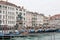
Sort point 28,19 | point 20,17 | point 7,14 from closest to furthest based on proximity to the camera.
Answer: point 7,14, point 20,17, point 28,19

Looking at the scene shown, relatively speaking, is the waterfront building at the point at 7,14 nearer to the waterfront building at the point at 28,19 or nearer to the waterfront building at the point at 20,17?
the waterfront building at the point at 20,17

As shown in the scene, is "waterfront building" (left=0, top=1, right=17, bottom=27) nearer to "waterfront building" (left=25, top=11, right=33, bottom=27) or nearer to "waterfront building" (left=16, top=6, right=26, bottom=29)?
"waterfront building" (left=16, top=6, right=26, bottom=29)

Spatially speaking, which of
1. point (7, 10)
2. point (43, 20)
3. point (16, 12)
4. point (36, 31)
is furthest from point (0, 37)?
point (43, 20)

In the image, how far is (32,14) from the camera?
24.1 m

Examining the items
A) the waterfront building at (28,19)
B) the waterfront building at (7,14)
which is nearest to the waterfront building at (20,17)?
the waterfront building at (7,14)

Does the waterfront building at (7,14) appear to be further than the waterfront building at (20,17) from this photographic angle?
No

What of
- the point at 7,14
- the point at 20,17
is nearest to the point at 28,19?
the point at 20,17

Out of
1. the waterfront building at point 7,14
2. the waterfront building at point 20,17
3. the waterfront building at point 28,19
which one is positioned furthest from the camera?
the waterfront building at point 28,19

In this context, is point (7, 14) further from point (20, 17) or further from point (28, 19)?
point (28, 19)

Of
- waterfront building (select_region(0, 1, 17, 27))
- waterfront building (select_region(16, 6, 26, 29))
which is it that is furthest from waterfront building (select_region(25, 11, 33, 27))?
waterfront building (select_region(0, 1, 17, 27))

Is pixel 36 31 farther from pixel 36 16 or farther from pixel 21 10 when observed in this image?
pixel 36 16

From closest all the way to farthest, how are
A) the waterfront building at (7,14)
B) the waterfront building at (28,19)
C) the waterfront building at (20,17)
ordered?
1. the waterfront building at (7,14)
2. the waterfront building at (20,17)
3. the waterfront building at (28,19)

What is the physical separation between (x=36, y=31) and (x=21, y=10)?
504 centimetres

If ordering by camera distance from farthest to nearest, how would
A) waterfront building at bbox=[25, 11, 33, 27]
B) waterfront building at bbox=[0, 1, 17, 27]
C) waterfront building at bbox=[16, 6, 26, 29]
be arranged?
waterfront building at bbox=[25, 11, 33, 27] < waterfront building at bbox=[16, 6, 26, 29] < waterfront building at bbox=[0, 1, 17, 27]
